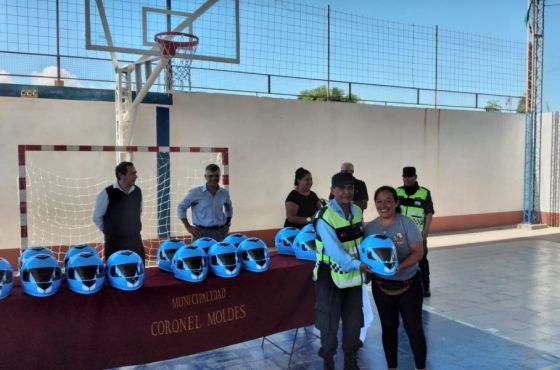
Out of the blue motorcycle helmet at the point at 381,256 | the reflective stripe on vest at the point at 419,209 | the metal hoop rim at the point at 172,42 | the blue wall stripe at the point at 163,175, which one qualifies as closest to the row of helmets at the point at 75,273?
the blue motorcycle helmet at the point at 381,256

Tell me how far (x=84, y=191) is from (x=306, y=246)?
5349 mm

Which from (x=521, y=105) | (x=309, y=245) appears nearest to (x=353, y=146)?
(x=521, y=105)

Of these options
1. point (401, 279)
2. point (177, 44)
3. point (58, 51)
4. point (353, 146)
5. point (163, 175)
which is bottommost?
point (401, 279)

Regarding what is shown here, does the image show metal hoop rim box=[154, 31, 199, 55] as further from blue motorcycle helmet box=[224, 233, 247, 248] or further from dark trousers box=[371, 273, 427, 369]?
dark trousers box=[371, 273, 427, 369]

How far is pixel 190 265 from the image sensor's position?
3.66 metres

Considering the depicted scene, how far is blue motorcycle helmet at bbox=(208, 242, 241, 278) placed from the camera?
3787 mm

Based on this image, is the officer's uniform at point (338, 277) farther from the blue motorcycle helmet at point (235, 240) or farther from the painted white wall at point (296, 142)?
the painted white wall at point (296, 142)

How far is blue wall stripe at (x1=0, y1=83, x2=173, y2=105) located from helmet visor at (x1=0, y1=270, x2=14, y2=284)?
5618 mm

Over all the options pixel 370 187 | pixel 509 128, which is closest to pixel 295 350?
pixel 370 187

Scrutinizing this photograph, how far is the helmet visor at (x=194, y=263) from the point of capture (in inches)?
144

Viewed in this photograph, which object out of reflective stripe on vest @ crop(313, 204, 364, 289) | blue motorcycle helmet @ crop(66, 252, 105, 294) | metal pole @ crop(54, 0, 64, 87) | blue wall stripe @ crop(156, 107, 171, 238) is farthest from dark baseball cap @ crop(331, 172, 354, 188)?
metal pole @ crop(54, 0, 64, 87)

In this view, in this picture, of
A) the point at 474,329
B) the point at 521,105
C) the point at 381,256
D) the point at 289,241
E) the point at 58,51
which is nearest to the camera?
the point at 381,256

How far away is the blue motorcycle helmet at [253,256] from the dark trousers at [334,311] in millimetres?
575

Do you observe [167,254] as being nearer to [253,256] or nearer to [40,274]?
[253,256]
